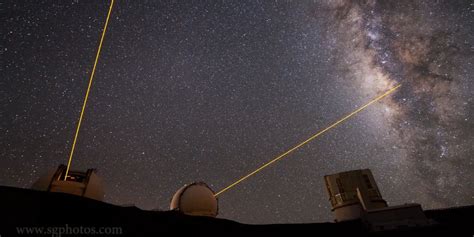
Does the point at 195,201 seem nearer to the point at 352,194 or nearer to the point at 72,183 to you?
the point at 72,183

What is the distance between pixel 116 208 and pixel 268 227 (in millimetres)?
4270

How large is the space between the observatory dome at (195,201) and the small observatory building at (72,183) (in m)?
3.10

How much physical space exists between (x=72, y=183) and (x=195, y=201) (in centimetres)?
475

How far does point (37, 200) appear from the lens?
20.1 feet

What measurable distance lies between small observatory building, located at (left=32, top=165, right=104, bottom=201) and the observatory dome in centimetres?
310

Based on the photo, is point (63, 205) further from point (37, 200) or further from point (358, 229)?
point (358, 229)

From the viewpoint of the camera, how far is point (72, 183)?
10.4 m

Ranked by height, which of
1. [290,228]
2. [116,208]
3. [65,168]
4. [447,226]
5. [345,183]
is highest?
[65,168]

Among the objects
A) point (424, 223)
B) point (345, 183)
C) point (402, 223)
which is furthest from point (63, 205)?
point (345, 183)

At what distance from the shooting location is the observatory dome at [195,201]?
12.0 m

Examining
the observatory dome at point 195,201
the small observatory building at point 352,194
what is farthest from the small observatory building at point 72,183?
the small observatory building at point 352,194

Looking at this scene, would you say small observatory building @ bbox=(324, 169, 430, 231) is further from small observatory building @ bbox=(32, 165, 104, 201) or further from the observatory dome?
small observatory building @ bbox=(32, 165, 104, 201)

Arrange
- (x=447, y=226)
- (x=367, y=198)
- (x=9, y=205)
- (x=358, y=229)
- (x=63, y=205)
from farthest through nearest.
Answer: (x=367, y=198)
(x=358, y=229)
(x=447, y=226)
(x=63, y=205)
(x=9, y=205)

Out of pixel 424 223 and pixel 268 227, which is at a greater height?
pixel 268 227
